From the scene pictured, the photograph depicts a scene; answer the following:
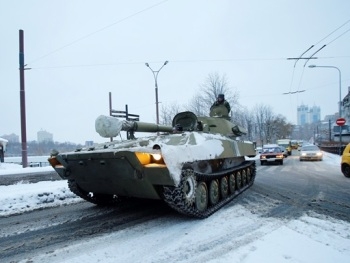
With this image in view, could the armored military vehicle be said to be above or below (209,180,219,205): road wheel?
above

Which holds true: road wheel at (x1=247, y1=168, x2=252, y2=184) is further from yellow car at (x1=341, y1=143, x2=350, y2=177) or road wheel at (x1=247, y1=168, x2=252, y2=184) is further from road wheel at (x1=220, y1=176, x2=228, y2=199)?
yellow car at (x1=341, y1=143, x2=350, y2=177)

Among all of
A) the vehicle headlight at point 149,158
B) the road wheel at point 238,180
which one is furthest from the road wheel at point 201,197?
the road wheel at point 238,180

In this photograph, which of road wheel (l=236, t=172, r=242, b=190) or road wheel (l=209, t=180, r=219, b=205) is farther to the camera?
road wheel (l=236, t=172, r=242, b=190)

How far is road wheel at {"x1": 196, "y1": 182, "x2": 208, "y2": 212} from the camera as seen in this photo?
22.3 ft

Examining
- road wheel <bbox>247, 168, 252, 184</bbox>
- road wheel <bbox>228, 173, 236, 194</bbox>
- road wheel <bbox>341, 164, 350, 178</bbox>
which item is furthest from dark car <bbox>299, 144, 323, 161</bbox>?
road wheel <bbox>228, 173, 236, 194</bbox>

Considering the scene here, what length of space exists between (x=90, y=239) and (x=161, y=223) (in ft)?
4.82

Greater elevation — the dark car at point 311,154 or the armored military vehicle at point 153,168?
the armored military vehicle at point 153,168

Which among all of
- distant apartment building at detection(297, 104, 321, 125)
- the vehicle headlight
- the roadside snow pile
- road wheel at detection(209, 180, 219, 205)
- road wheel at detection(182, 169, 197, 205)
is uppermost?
distant apartment building at detection(297, 104, 321, 125)

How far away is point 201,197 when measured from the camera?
22.9 ft

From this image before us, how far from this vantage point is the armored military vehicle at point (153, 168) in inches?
230

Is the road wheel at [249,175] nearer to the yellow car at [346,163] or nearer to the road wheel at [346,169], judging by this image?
the yellow car at [346,163]

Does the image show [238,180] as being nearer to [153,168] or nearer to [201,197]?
[201,197]

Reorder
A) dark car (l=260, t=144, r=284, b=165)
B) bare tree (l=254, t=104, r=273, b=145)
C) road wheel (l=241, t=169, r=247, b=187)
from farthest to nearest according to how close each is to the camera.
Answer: bare tree (l=254, t=104, r=273, b=145) → dark car (l=260, t=144, r=284, b=165) → road wheel (l=241, t=169, r=247, b=187)

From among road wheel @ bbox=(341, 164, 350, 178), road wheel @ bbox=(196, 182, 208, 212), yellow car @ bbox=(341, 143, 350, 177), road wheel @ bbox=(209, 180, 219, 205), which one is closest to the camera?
road wheel @ bbox=(196, 182, 208, 212)
